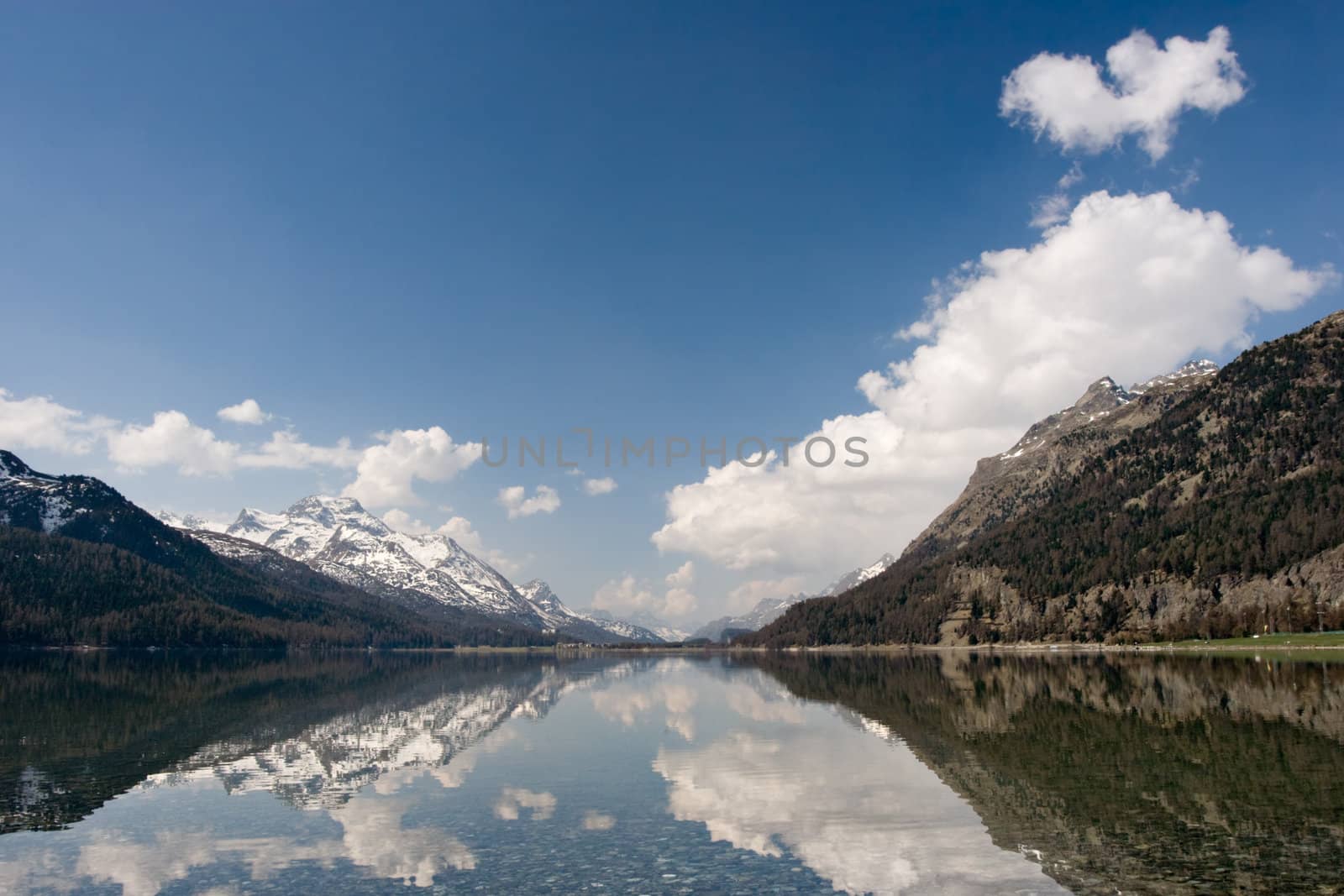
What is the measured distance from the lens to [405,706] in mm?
84500

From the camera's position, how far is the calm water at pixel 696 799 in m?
23.4

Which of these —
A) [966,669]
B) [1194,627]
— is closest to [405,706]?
[966,669]

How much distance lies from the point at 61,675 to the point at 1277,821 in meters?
168

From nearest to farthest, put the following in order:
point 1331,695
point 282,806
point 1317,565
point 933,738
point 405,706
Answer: point 282,806, point 933,738, point 1331,695, point 405,706, point 1317,565

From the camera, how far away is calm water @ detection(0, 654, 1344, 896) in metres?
23.4

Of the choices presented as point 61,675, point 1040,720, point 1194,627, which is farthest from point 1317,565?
point 61,675

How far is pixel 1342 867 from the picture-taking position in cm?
2198

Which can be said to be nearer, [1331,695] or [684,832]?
[684,832]

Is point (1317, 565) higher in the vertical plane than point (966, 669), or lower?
higher

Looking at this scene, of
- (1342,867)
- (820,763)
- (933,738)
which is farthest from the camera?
(933,738)

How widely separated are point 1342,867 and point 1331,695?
187 ft

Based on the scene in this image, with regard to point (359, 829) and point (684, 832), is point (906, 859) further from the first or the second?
point (359, 829)

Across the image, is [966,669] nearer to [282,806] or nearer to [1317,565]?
[1317,565]

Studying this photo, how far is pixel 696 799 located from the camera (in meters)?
34.5
